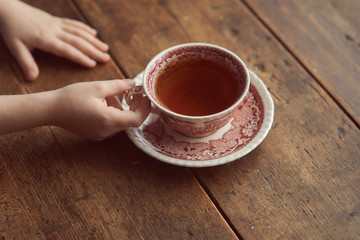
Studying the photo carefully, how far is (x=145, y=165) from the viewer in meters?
0.77

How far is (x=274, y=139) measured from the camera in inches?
31.6

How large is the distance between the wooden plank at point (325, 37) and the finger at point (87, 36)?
0.40m

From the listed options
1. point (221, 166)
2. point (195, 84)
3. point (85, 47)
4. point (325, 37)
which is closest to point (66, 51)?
point (85, 47)

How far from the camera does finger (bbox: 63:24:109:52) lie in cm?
95

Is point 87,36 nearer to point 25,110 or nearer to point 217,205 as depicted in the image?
point 25,110

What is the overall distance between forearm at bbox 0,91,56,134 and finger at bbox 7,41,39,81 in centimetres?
14

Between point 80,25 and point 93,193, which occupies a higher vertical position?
point 80,25

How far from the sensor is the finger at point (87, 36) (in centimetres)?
95

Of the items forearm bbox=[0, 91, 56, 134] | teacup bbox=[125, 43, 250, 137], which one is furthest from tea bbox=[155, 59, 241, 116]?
forearm bbox=[0, 91, 56, 134]

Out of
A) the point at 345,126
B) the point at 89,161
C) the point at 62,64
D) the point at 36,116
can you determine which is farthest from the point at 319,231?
the point at 62,64

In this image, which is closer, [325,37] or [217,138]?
[217,138]

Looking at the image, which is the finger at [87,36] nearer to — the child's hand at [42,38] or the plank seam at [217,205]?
the child's hand at [42,38]

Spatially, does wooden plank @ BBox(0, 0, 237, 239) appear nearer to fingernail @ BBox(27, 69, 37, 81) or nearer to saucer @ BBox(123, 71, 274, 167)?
saucer @ BBox(123, 71, 274, 167)

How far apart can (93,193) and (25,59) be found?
395mm
